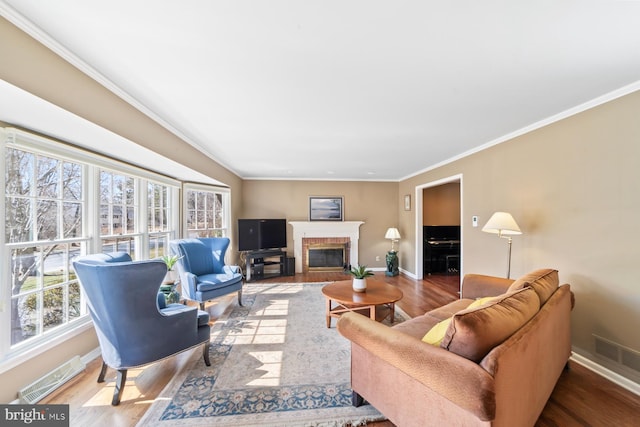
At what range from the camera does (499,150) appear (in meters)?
3.01

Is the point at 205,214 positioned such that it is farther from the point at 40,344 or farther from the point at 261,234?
the point at 40,344

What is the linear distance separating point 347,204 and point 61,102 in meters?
5.16

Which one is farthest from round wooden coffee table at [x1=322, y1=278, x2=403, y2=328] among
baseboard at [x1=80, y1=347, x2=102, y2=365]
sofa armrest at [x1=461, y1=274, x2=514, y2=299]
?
baseboard at [x1=80, y1=347, x2=102, y2=365]

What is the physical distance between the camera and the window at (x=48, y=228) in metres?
1.67

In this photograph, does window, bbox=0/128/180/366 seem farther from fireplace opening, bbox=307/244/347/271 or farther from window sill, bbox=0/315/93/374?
fireplace opening, bbox=307/244/347/271

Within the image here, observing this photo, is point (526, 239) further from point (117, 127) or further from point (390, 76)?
point (117, 127)

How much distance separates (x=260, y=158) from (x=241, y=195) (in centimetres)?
202

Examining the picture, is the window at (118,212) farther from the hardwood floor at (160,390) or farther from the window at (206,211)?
the hardwood floor at (160,390)

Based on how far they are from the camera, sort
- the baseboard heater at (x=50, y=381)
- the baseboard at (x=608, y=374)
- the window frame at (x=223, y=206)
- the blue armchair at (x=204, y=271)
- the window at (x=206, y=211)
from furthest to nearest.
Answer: the window at (x=206, y=211) → the window frame at (x=223, y=206) → the blue armchair at (x=204, y=271) → the baseboard at (x=608, y=374) → the baseboard heater at (x=50, y=381)

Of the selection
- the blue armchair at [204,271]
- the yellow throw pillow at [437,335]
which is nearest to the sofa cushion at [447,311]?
the yellow throw pillow at [437,335]

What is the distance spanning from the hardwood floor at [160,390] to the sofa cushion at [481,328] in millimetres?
872

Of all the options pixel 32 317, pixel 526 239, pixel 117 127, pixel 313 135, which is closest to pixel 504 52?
pixel 313 135

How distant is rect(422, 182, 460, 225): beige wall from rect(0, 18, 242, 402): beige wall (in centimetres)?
527

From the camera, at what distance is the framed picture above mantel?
592 cm
